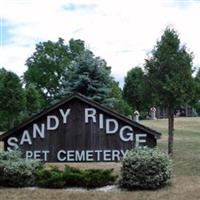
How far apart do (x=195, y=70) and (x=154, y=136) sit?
22.1 feet

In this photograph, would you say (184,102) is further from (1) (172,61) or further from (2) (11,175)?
(2) (11,175)

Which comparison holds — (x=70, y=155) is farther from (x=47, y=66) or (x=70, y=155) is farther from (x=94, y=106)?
(x=47, y=66)

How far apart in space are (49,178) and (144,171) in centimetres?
274

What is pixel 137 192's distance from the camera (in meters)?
15.1

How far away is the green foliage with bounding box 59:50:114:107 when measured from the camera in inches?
946

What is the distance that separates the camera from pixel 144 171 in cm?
1552

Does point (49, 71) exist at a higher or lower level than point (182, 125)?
higher

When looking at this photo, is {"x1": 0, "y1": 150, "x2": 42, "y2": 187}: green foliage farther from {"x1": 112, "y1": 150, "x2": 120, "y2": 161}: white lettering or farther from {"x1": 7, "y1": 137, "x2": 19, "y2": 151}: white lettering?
{"x1": 112, "y1": 150, "x2": 120, "y2": 161}: white lettering

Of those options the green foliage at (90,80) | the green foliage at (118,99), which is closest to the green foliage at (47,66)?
the green foliage at (118,99)

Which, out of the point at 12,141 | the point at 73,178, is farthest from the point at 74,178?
the point at 12,141

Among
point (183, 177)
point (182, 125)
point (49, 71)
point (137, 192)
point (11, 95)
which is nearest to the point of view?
point (137, 192)

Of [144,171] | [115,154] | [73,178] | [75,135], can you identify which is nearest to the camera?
[144,171]

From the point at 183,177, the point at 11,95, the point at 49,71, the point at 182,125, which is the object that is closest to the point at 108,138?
the point at 183,177

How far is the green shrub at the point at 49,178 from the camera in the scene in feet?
51.4
